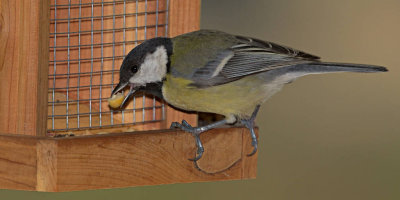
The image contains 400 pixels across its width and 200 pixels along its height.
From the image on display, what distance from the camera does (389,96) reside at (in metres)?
8.20

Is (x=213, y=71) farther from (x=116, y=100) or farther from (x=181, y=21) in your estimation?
(x=116, y=100)

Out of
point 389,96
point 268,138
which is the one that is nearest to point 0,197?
point 268,138

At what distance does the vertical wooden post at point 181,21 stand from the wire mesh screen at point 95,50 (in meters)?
0.06

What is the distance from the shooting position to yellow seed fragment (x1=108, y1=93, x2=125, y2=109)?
505cm

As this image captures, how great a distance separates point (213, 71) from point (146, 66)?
37cm

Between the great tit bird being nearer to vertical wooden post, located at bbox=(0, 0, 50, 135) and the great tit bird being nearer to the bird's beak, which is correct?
the bird's beak

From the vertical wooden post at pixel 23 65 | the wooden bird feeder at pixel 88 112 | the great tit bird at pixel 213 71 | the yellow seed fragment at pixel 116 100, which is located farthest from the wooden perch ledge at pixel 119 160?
the yellow seed fragment at pixel 116 100

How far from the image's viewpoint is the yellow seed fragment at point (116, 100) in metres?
5.05

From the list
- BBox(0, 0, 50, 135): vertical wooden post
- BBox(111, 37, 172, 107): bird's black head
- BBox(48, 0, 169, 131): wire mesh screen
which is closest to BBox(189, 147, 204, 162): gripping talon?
BBox(111, 37, 172, 107): bird's black head

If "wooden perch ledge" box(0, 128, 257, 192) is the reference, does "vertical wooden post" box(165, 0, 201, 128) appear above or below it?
above

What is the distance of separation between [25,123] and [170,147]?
0.75m

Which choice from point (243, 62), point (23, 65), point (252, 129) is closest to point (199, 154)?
point (252, 129)

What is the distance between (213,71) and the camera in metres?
4.81

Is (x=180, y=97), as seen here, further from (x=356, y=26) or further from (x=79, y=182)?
(x=356, y=26)
